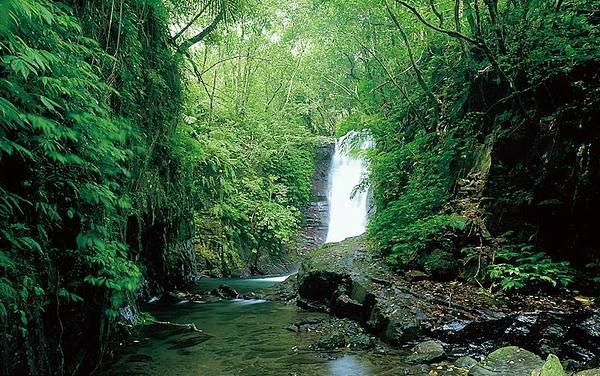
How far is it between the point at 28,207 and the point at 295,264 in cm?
1467

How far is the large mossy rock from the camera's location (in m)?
3.95

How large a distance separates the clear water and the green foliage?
102 inches

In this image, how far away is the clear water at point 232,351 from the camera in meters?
4.71

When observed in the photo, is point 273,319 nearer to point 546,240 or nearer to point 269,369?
point 269,369

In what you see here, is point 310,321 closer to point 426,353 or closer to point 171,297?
point 426,353

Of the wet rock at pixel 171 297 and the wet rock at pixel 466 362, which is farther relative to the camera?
the wet rock at pixel 171 297

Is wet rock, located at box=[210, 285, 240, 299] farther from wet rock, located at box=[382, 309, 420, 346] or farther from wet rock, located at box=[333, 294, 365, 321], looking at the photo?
wet rock, located at box=[382, 309, 420, 346]

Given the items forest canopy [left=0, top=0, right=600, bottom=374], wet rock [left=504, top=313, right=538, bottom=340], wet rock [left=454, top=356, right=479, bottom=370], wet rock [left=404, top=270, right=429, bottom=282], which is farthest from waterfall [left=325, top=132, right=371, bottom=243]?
wet rock [left=454, top=356, right=479, bottom=370]

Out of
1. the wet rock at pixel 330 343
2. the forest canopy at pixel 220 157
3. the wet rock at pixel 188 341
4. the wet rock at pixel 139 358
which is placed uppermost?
the forest canopy at pixel 220 157

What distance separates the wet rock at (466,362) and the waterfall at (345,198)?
42.6ft

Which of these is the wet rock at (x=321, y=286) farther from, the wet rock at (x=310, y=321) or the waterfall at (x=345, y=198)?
the waterfall at (x=345, y=198)

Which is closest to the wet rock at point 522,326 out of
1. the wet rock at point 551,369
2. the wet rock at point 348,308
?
the wet rock at point 551,369

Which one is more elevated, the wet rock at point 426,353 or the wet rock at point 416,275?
the wet rock at point 416,275

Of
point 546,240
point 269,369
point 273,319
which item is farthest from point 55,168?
point 546,240
